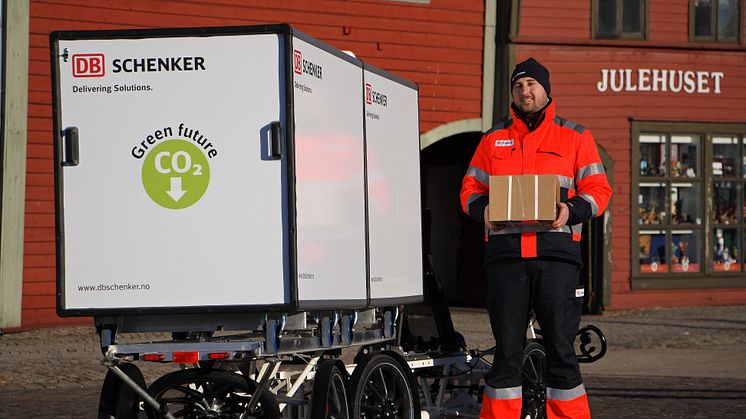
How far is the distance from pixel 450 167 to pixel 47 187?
743 cm

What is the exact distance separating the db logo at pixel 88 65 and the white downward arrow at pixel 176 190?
595 mm

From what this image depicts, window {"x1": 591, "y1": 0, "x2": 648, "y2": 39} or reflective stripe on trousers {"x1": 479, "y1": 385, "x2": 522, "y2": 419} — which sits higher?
window {"x1": 591, "y1": 0, "x2": 648, "y2": 39}

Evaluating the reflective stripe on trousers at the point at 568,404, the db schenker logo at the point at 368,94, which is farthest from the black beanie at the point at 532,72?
the reflective stripe on trousers at the point at 568,404

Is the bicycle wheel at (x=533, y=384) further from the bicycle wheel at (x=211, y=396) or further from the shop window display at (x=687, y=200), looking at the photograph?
the shop window display at (x=687, y=200)

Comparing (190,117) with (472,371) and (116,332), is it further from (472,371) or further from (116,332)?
(472,371)

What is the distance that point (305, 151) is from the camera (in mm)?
6621

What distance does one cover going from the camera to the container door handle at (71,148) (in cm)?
661

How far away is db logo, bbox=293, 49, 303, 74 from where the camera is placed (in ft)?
21.2

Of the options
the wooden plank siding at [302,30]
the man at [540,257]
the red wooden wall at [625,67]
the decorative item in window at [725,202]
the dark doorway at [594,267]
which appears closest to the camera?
the man at [540,257]

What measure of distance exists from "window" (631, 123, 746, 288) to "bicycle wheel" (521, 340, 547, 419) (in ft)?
43.5

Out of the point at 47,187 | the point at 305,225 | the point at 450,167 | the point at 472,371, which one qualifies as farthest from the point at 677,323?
the point at 305,225

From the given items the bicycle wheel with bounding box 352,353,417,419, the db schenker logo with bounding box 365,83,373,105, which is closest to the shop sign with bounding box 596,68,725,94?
the db schenker logo with bounding box 365,83,373,105

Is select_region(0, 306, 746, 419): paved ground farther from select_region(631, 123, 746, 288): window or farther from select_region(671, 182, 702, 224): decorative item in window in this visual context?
select_region(671, 182, 702, 224): decorative item in window

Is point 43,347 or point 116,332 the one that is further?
point 43,347
